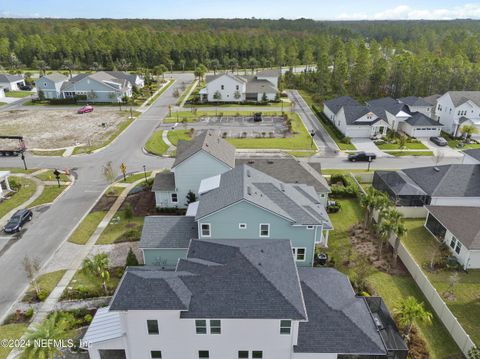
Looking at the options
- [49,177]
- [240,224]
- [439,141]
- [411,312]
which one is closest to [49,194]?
[49,177]

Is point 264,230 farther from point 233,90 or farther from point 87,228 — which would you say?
point 233,90

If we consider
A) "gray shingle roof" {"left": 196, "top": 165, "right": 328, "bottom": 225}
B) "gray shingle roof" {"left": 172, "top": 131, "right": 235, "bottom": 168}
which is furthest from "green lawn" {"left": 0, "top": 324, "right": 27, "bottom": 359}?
"gray shingle roof" {"left": 172, "top": 131, "right": 235, "bottom": 168}

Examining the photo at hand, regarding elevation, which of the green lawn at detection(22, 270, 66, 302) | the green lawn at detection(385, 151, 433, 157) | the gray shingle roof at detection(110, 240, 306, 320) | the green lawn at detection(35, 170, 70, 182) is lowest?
the green lawn at detection(22, 270, 66, 302)

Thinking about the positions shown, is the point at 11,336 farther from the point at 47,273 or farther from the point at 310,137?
the point at 310,137

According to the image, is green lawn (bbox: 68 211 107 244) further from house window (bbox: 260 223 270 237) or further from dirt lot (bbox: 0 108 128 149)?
dirt lot (bbox: 0 108 128 149)

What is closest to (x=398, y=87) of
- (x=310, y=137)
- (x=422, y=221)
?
(x=310, y=137)

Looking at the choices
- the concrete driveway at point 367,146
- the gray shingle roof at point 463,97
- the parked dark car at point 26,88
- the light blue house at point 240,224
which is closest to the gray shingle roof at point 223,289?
the light blue house at point 240,224

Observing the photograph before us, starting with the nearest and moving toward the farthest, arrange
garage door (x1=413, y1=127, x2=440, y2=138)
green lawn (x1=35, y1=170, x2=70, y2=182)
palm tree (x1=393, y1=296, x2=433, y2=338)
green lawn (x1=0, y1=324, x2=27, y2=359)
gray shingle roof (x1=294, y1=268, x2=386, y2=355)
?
1. gray shingle roof (x1=294, y1=268, x2=386, y2=355)
2. palm tree (x1=393, y1=296, x2=433, y2=338)
3. green lawn (x1=0, y1=324, x2=27, y2=359)
4. green lawn (x1=35, y1=170, x2=70, y2=182)
5. garage door (x1=413, y1=127, x2=440, y2=138)
